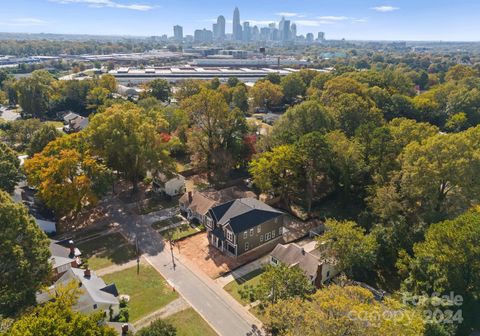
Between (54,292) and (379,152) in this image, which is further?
(379,152)

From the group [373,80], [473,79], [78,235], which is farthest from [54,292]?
[473,79]

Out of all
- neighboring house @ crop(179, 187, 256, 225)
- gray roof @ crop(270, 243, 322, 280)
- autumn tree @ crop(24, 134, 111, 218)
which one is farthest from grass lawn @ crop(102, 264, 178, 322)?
autumn tree @ crop(24, 134, 111, 218)

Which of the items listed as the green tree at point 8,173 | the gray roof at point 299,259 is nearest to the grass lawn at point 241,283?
the gray roof at point 299,259

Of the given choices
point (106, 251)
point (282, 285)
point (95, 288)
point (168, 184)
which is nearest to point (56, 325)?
point (95, 288)

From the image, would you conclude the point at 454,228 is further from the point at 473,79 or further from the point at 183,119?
the point at 473,79

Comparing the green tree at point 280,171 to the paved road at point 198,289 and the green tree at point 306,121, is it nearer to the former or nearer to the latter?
the green tree at point 306,121

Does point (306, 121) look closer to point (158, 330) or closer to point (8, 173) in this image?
point (158, 330)
